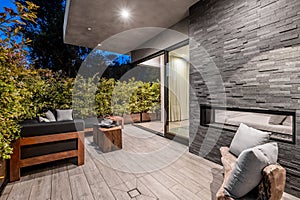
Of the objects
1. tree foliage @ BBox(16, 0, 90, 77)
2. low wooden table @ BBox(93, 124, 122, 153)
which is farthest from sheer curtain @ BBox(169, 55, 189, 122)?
tree foliage @ BBox(16, 0, 90, 77)

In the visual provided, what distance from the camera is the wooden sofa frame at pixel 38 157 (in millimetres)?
2027

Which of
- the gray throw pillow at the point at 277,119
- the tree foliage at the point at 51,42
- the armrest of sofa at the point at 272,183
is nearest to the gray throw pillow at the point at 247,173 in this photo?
the armrest of sofa at the point at 272,183

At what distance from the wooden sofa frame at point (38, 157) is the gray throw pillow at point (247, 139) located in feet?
7.55

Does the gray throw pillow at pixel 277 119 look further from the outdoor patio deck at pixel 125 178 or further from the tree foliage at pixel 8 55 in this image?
the tree foliage at pixel 8 55

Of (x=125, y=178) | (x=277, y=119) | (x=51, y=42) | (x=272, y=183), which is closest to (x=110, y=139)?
(x=125, y=178)

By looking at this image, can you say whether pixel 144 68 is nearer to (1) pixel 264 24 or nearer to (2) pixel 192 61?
(2) pixel 192 61

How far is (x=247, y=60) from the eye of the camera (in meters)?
2.16

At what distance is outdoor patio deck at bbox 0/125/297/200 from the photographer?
5.76 feet

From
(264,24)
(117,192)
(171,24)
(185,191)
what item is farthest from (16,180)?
(171,24)

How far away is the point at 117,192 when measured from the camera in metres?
1.79

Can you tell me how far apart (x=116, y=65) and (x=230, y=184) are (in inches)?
320

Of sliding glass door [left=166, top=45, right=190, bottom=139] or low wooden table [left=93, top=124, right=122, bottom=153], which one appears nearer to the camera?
low wooden table [left=93, top=124, right=122, bottom=153]

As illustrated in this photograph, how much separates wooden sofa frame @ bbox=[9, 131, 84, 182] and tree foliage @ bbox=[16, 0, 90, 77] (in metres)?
5.38

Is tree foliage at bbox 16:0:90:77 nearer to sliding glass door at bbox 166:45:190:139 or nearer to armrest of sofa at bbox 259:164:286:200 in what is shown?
sliding glass door at bbox 166:45:190:139
